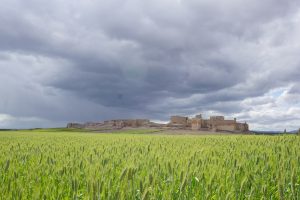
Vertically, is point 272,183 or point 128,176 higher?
point 128,176

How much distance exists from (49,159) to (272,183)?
3.96 m

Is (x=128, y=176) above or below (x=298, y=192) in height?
above

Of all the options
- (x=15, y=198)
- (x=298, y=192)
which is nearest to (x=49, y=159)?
(x=15, y=198)

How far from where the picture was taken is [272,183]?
14.9 ft

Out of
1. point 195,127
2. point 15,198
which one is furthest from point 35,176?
point 195,127

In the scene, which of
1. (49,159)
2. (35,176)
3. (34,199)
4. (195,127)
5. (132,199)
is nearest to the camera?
(34,199)

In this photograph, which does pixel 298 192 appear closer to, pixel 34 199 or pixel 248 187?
pixel 248 187

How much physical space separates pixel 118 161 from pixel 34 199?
3078 millimetres

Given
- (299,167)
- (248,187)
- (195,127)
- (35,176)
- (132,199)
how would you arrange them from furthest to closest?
(195,127) < (299,167) < (35,176) < (248,187) < (132,199)

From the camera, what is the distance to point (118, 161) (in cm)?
571

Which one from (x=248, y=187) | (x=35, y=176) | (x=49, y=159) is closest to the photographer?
(x=248, y=187)

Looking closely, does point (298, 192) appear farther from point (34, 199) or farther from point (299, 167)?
point (34, 199)

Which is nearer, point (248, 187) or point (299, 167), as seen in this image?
point (248, 187)

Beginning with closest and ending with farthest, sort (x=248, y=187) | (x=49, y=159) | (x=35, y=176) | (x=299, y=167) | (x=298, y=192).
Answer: (x=298, y=192)
(x=248, y=187)
(x=35, y=176)
(x=299, y=167)
(x=49, y=159)
